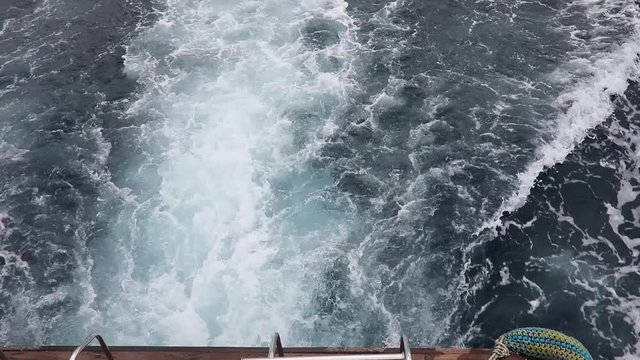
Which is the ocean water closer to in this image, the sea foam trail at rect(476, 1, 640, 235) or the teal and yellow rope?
the sea foam trail at rect(476, 1, 640, 235)

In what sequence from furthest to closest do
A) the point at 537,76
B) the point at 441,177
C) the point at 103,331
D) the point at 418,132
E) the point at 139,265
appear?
the point at 537,76, the point at 418,132, the point at 441,177, the point at 139,265, the point at 103,331

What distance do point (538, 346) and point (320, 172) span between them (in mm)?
9640

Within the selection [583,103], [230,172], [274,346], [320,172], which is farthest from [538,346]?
[583,103]

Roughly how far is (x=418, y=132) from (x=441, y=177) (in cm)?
196

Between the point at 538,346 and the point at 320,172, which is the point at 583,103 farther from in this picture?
the point at 538,346

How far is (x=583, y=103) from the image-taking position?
16.9m

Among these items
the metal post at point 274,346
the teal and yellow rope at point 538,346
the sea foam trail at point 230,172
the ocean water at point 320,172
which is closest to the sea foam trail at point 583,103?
the ocean water at point 320,172

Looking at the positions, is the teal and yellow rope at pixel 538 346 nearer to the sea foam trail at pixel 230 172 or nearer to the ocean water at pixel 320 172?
the ocean water at pixel 320 172

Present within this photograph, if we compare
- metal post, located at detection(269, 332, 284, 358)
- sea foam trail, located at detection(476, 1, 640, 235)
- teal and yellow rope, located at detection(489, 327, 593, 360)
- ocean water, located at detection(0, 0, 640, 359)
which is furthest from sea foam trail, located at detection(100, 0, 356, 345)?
teal and yellow rope, located at detection(489, 327, 593, 360)

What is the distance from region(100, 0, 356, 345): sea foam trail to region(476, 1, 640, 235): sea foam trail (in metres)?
5.64

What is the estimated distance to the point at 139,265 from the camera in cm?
1407

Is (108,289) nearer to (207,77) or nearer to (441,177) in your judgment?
(207,77)

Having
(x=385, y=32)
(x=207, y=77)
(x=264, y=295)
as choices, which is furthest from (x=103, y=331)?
(x=385, y=32)

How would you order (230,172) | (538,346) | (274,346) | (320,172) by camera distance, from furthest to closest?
(230,172)
(320,172)
(538,346)
(274,346)
